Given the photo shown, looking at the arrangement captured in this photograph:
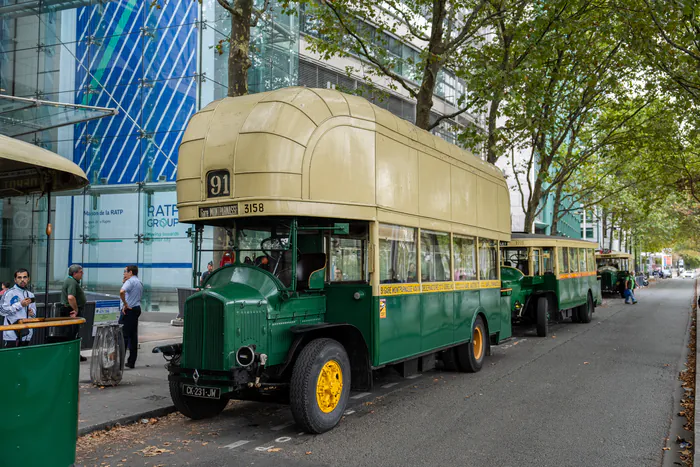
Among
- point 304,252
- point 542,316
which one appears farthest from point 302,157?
point 542,316

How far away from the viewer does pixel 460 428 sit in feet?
23.0

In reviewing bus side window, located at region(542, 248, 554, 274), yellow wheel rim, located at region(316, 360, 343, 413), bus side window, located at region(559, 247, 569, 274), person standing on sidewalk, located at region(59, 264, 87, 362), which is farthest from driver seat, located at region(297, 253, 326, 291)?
bus side window, located at region(559, 247, 569, 274)

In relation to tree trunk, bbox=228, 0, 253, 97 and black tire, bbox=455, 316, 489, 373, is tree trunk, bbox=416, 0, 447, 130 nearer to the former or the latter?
tree trunk, bbox=228, 0, 253, 97

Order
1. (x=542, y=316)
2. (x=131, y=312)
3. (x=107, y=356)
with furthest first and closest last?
1. (x=542, y=316)
2. (x=131, y=312)
3. (x=107, y=356)

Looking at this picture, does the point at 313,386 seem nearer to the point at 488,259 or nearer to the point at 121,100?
the point at 488,259

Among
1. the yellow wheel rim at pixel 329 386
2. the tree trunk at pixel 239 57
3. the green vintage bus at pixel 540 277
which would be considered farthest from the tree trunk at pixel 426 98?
the yellow wheel rim at pixel 329 386

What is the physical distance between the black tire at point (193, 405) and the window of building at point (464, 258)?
4570 mm

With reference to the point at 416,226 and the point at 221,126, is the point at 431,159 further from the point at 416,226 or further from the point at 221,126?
the point at 221,126

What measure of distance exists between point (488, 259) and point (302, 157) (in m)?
6.06

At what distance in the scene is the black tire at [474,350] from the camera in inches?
415

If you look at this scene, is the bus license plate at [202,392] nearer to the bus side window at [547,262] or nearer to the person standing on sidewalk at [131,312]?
the person standing on sidewalk at [131,312]

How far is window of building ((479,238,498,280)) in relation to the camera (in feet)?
37.3

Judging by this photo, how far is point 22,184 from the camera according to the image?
5.75 meters

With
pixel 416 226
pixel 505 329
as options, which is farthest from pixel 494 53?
pixel 416 226
